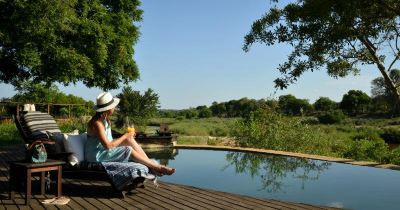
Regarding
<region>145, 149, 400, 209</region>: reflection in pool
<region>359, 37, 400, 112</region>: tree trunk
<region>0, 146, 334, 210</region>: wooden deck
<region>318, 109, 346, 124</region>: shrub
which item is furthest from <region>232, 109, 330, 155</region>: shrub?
<region>318, 109, 346, 124</region>: shrub

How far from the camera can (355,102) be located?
55906 mm

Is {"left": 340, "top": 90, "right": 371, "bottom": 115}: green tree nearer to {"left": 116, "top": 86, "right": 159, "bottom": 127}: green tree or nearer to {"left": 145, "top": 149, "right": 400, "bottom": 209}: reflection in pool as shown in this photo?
{"left": 116, "top": 86, "right": 159, "bottom": 127}: green tree

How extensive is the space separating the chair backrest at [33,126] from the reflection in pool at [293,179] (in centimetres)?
219

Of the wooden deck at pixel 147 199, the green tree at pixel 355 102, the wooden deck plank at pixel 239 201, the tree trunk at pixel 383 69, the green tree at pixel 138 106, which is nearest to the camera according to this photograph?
the wooden deck at pixel 147 199

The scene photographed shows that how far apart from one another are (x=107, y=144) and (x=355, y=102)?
2150 inches

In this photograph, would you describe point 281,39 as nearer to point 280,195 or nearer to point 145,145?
point 280,195

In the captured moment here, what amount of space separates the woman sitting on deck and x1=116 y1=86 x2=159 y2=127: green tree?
17958 millimetres

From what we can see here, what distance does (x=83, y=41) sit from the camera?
16.9 meters

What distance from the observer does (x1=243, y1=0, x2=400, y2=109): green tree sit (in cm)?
592

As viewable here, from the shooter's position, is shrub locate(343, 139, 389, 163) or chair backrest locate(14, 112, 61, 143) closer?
chair backrest locate(14, 112, 61, 143)

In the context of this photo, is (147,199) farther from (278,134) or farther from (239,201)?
(278,134)

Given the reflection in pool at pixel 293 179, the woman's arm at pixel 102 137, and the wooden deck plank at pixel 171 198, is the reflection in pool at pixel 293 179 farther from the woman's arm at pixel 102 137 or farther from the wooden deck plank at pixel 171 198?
the woman's arm at pixel 102 137

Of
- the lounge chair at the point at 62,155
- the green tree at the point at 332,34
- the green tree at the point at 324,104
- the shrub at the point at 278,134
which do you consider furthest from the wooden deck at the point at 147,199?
the green tree at the point at 324,104

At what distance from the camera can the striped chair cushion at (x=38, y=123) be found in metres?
6.39
